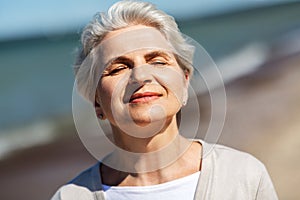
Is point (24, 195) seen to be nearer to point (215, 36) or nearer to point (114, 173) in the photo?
point (215, 36)

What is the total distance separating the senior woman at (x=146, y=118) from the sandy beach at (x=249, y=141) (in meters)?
1.15

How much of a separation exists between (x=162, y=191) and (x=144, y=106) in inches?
6.7

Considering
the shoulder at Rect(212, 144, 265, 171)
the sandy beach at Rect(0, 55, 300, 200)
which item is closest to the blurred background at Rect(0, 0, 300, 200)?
the sandy beach at Rect(0, 55, 300, 200)

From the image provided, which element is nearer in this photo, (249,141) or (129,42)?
(129,42)

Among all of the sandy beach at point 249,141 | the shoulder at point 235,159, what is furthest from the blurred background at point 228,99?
the shoulder at point 235,159

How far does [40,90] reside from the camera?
8.91ft

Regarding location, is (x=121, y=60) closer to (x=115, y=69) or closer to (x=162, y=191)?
(x=115, y=69)

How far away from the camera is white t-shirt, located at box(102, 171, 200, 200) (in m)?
0.91

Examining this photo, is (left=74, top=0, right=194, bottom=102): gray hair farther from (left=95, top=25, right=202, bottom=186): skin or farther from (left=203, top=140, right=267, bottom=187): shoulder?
(left=203, top=140, right=267, bottom=187): shoulder

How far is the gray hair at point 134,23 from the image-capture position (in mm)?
913

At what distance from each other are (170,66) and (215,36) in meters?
1.64

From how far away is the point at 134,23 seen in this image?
92 centimetres

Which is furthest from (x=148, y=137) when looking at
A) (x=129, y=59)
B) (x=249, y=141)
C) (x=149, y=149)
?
(x=249, y=141)

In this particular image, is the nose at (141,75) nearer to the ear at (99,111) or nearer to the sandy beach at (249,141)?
the ear at (99,111)
